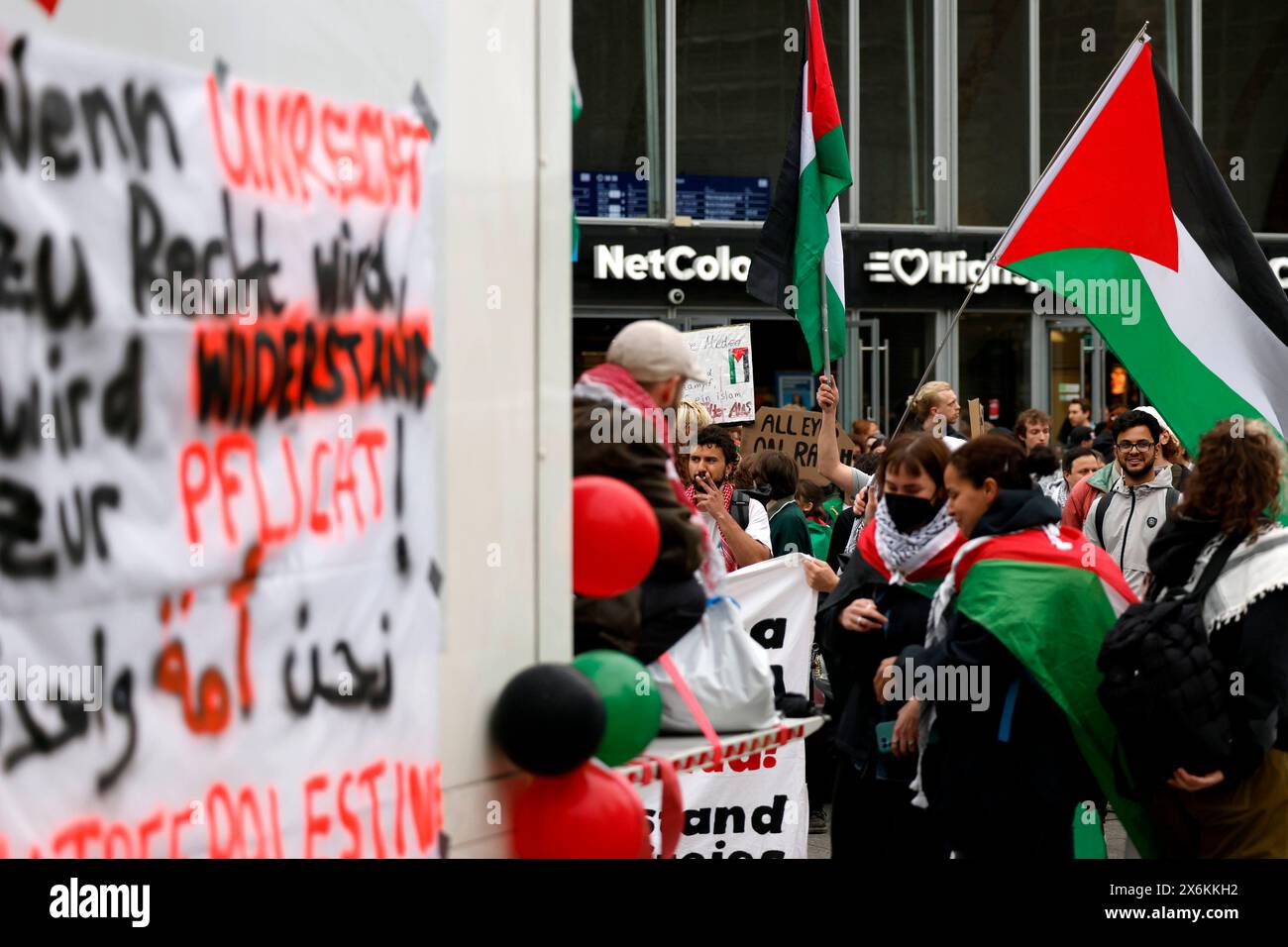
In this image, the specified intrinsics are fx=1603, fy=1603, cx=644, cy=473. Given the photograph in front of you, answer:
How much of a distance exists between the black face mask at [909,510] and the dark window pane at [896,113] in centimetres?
1716

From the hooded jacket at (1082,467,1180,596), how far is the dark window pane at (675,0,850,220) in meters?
13.6

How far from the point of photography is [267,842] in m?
2.33

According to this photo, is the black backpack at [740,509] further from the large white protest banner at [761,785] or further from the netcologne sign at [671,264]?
the netcologne sign at [671,264]

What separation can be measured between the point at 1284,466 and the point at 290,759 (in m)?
3.60

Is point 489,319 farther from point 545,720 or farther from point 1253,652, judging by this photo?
point 1253,652

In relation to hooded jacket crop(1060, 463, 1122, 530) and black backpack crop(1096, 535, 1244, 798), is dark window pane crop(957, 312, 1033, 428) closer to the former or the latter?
hooded jacket crop(1060, 463, 1122, 530)

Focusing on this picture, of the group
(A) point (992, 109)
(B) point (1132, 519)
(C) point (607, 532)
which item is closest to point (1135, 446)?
(B) point (1132, 519)

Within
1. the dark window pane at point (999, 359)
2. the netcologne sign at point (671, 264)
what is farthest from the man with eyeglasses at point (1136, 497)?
the dark window pane at point (999, 359)

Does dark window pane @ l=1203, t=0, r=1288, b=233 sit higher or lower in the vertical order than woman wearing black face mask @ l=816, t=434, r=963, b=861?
higher

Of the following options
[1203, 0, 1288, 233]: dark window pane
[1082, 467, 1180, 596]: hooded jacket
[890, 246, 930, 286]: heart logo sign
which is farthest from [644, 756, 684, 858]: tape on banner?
[1203, 0, 1288, 233]: dark window pane

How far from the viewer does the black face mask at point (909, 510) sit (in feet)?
16.9

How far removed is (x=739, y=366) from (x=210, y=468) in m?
10.1

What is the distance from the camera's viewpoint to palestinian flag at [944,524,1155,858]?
4.61m
